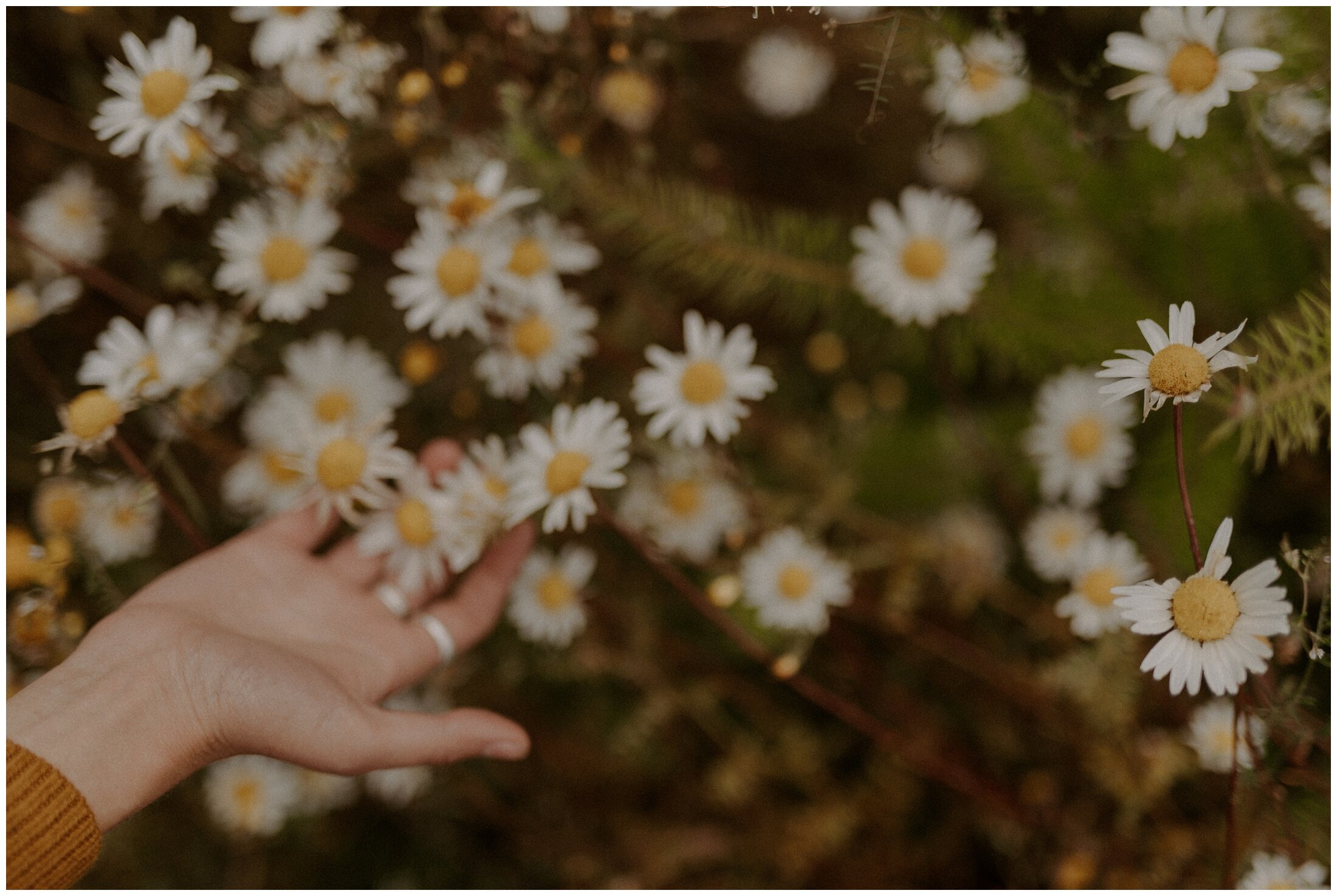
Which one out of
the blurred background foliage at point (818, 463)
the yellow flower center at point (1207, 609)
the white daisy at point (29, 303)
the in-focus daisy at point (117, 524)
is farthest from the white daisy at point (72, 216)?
the yellow flower center at point (1207, 609)

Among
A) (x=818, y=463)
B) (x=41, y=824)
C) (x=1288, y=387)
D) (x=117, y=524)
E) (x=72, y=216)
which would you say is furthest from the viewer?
(x=72, y=216)

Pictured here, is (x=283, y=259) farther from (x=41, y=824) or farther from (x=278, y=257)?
(x=41, y=824)

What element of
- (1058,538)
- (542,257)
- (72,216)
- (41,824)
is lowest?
(1058,538)

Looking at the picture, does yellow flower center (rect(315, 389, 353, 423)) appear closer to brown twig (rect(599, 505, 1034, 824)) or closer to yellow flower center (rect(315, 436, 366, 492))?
yellow flower center (rect(315, 436, 366, 492))

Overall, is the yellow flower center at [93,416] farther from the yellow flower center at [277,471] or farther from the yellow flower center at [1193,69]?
the yellow flower center at [1193,69]

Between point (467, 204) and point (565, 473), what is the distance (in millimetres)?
421

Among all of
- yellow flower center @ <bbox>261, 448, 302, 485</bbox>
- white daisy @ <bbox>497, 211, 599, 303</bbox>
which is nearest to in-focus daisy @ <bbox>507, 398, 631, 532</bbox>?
white daisy @ <bbox>497, 211, 599, 303</bbox>

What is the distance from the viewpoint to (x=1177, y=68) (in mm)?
1020

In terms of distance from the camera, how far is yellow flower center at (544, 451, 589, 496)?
1.15 m

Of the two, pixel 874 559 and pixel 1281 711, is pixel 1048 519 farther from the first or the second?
pixel 1281 711

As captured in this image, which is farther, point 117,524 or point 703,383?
point 117,524

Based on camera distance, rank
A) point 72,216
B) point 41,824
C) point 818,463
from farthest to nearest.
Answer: point 72,216 < point 818,463 < point 41,824

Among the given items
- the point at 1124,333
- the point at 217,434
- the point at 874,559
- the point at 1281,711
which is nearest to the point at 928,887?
the point at 874,559

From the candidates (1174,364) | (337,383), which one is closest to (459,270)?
(337,383)
